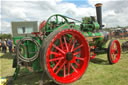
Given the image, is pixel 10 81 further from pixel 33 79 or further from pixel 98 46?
pixel 98 46

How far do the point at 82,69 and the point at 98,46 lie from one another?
2.85 m

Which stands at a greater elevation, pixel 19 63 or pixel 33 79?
pixel 19 63

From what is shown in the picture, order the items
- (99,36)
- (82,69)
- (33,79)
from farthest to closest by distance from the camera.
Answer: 1. (99,36)
2. (33,79)
3. (82,69)

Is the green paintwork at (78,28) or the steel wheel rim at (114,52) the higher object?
the green paintwork at (78,28)

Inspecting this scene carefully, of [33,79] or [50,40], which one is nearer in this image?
[50,40]

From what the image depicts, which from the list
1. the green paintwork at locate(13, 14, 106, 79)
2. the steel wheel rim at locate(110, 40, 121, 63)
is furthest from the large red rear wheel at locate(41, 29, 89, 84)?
the steel wheel rim at locate(110, 40, 121, 63)

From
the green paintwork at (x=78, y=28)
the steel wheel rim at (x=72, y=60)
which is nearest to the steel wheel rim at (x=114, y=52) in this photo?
the green paintwork at (x=78, y=28)

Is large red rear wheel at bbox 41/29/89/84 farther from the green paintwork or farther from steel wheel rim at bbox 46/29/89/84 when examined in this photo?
the green paintwork

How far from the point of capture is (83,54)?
320 cm

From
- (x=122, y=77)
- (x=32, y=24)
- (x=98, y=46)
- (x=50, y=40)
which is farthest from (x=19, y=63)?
(x=32, y=24)

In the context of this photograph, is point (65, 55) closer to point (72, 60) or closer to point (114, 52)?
point (72, 60)

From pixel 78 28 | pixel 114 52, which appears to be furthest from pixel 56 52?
pixel 114 52

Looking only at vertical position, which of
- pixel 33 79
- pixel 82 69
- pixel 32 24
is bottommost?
pixel 33 79

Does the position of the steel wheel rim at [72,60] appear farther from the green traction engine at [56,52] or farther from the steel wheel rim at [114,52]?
the steel wheel rim at [114,52]
